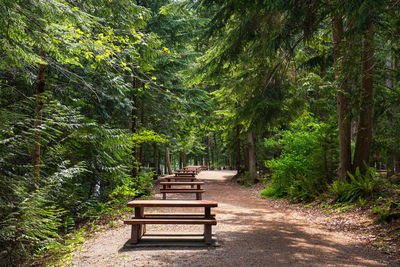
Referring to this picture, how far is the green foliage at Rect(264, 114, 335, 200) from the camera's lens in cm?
945

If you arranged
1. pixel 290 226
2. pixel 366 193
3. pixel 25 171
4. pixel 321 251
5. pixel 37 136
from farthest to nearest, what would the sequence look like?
1. pixel 366 193
2. pixel 290 226
3. pixel 25 171
4. pixel 37 136
5. pixel 321 251

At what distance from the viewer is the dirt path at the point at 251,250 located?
4.10 metres

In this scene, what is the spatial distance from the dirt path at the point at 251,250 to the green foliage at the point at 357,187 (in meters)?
2.14

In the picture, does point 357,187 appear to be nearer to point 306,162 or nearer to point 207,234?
point 306,162

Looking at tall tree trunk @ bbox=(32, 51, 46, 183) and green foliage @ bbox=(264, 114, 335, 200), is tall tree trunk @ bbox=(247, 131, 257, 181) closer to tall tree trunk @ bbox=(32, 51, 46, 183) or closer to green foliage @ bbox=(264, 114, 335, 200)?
green foliage @ bbox=(264, 114, 335, 200)

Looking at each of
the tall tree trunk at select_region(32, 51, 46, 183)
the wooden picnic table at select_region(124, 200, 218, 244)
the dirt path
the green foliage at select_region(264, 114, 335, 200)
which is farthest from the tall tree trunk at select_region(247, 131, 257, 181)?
the tall tree trunk at select_region(32, 51, 46, 183)

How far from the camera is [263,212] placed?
843 centimetres

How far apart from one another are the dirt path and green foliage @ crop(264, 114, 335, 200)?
10.6 ft

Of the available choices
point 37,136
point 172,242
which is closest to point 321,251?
point 172,242

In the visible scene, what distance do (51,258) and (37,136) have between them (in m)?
2.46

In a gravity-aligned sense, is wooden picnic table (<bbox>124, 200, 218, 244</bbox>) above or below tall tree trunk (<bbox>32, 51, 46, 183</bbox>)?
below

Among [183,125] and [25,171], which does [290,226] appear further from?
[183,125]

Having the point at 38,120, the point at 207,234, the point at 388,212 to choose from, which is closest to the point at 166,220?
the point at 207,234

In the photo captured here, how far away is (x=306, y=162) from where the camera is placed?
1022cm
